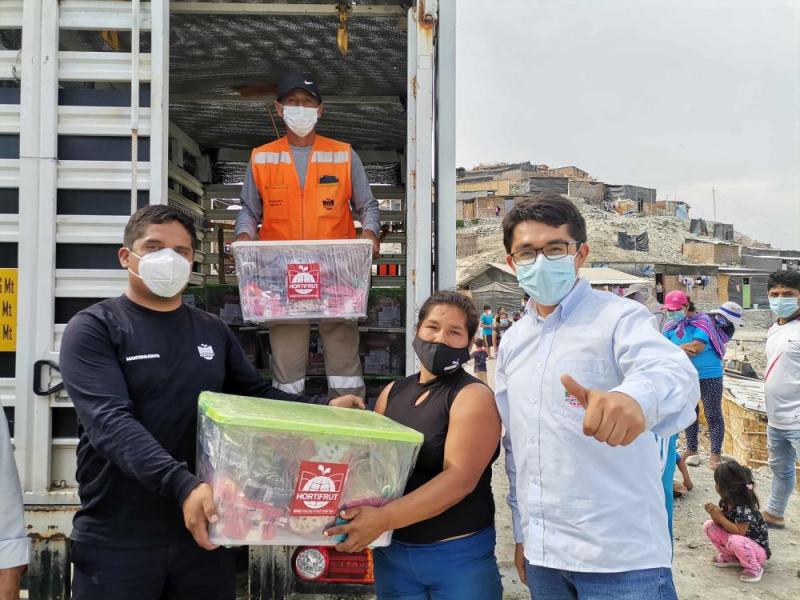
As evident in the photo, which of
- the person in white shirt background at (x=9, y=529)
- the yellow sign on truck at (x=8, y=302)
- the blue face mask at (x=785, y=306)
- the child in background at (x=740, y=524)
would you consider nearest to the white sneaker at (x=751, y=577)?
the child in background at (x=740, y=524)

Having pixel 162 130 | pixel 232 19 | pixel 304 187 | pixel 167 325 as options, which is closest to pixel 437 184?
pixel 304 187

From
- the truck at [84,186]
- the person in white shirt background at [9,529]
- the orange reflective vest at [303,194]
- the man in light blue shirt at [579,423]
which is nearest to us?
the man in light blue shirt at [579,423]

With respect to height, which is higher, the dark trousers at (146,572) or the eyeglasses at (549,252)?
the eyeglasses at (549,252)

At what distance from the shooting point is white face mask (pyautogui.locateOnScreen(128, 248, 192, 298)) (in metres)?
2.11

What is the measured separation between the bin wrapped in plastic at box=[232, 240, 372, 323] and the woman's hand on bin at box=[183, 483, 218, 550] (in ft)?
4.70

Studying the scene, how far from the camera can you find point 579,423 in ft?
5.84

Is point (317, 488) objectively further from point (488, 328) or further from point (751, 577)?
point (488, 328)

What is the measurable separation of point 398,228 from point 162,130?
264 cm

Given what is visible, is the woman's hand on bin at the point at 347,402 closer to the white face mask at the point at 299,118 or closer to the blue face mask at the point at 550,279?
the blue face mask at the point at 550,279

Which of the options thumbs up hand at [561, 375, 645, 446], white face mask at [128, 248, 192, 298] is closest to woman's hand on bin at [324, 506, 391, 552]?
thumbs up hand at [561, 375, 645, 446]

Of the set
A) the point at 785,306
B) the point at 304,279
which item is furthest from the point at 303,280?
the point at 785,306

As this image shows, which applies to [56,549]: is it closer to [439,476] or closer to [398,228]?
[439,476]

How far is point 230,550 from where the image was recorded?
7.36 feet

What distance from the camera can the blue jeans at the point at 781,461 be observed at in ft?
15.3
